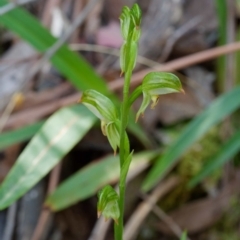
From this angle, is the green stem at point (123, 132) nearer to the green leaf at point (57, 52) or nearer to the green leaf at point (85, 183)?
the green leaf at point (85, 183)

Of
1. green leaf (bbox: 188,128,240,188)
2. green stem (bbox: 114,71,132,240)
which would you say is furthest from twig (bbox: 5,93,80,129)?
green stem (bbox: 114,71,132,240)

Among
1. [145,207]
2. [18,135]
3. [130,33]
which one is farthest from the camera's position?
[145,207]

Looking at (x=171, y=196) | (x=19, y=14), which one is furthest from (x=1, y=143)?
(x=171, y=196)

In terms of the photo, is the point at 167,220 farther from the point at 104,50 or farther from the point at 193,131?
the point at 104,50

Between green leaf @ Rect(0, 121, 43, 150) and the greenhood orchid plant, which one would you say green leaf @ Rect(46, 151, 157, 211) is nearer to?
green leaf @ Rect(0, 121, 43, 150)

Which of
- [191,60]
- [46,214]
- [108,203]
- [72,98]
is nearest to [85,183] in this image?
[46,214]

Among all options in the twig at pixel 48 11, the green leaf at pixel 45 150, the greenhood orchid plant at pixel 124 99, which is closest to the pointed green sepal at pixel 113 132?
the greenhood orchid plant at pixel 124 99
